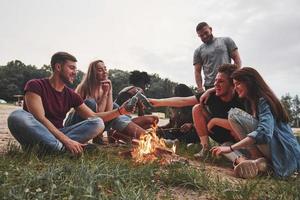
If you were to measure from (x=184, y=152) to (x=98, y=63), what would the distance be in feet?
7.32

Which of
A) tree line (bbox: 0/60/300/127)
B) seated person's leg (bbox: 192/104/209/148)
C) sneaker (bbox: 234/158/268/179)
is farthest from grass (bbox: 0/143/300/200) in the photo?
tree line (bbox: 0/60/300/127)

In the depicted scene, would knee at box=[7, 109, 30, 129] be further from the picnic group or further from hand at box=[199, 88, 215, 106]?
hand at box=[199, 88, 215, 106]

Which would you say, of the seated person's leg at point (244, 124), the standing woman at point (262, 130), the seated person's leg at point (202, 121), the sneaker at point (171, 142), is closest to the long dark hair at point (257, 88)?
the standing woman at point (262, 130)

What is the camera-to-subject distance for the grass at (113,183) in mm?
2879

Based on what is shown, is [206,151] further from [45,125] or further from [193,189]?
[45,125]

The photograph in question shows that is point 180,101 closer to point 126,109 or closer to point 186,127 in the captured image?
point 186,127

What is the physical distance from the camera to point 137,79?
7.16 metres

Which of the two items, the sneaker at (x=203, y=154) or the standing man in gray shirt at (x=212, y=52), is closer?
the sneaker at (x=203, y=154)

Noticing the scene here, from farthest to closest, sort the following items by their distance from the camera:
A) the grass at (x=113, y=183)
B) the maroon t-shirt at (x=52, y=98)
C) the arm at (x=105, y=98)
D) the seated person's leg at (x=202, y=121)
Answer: the arm at (x=105, y=98) < the seated person's leg at (x=202, y=121) < the maroon t-shirt at (x=52, y=98) < the grass at (x=113, y=183)

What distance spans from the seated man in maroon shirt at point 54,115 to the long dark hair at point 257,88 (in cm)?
185

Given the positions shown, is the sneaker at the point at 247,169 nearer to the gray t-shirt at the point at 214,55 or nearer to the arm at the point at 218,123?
the arm at the point at 218,123

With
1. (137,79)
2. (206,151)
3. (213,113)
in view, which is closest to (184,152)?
(206,151)

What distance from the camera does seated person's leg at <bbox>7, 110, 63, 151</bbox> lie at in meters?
4.50

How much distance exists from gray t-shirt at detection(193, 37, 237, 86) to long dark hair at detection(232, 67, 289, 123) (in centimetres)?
260
